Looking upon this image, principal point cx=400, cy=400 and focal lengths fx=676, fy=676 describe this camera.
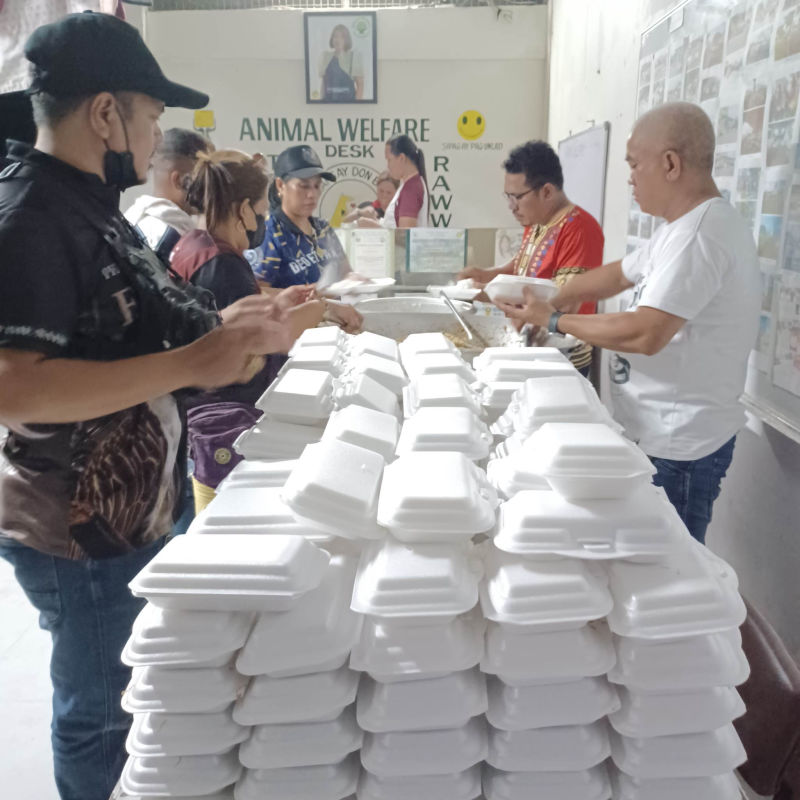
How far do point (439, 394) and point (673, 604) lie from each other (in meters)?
0.78

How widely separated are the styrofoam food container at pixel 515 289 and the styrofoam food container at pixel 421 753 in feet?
5.81

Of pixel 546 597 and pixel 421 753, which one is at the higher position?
pixel 546 597

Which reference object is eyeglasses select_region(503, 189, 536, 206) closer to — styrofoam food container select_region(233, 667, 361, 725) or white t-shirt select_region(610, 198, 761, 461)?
white t-shirt select_region(610, 198, 761, 461)

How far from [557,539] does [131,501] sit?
859mm

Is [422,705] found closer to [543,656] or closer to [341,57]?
[543,656]

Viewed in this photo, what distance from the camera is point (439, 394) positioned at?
153cm

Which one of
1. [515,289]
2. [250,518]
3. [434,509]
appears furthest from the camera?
[515,289]

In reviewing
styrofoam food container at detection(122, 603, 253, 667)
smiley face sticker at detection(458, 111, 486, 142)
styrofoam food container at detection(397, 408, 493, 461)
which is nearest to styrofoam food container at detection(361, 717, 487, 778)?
styrofoam food container at detection(122, 603, 253, 667)

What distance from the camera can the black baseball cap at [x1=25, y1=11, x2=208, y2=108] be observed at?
1.16 metres

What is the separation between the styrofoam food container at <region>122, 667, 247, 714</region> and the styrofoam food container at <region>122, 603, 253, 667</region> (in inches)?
0.7

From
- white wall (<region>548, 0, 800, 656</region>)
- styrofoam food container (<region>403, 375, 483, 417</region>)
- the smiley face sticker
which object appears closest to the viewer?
styrofoam food container (<region>403, 375, 483, 417</region>)

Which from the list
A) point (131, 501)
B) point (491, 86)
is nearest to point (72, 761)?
point (131, 501)

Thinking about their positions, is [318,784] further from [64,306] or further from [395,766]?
[64,306]

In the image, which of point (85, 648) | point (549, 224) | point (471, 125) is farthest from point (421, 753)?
point (471, 125)
